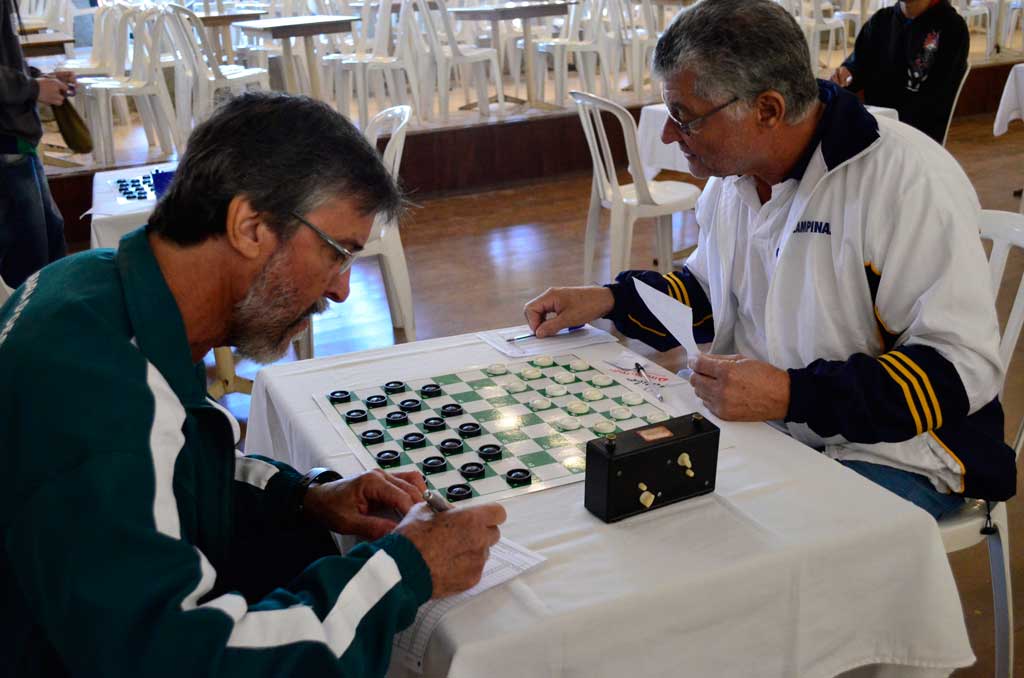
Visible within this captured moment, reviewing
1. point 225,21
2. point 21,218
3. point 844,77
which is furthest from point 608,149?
point 225,21

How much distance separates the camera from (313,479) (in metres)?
1.38

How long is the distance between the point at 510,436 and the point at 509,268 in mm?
3339

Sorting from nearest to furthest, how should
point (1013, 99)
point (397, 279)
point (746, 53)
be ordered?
point (746, 53)
point (397, 279)
point (1013, 99)

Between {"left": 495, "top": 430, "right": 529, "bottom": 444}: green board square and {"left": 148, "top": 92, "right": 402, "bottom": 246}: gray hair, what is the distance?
1.54 feet

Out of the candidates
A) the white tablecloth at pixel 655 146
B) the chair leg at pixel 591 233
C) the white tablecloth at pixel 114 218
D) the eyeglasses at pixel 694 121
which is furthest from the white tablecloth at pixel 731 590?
the white tablecloth at pixel 655 146

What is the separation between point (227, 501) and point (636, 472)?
53cm

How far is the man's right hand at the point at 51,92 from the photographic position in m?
3.07

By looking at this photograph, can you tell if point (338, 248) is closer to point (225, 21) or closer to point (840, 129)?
point (840, 129)

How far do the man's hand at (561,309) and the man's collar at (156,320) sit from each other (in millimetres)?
883

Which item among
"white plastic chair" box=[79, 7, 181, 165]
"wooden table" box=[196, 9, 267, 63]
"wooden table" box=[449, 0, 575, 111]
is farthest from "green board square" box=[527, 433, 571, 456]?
"wooden table" box=[196, 9, 267, 63]

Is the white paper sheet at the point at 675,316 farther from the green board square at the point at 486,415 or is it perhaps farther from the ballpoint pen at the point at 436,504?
the ballpoint pen at the point at 436,504

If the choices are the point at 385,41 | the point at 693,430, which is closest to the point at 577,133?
the point at 385,41

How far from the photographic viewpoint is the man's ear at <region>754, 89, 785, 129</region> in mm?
1663

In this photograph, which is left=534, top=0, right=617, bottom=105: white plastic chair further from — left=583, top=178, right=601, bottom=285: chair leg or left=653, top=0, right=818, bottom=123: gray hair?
left=653, top=0, right=818, bottom=123: gray hair
